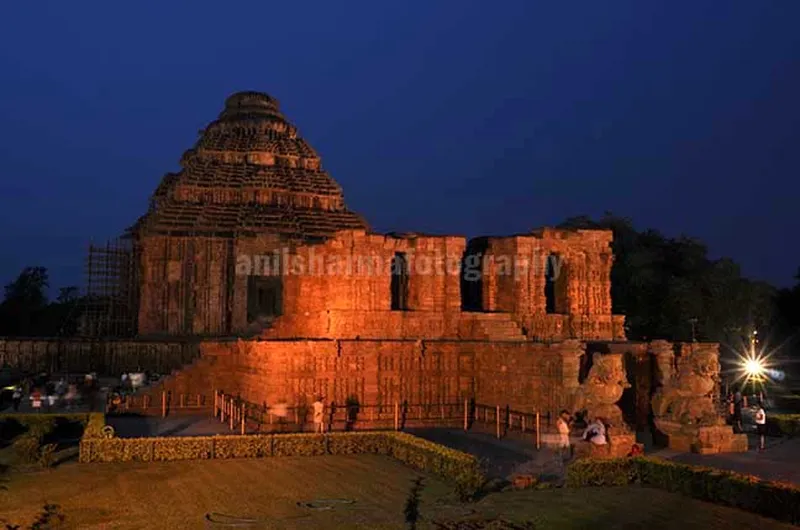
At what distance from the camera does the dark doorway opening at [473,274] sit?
27.4 metres

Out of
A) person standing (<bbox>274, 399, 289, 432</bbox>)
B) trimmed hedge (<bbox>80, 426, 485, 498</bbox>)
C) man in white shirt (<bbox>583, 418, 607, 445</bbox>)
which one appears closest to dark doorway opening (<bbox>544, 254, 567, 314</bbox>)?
person standing (<bbox>274, 399, 289, 432</bbox>)

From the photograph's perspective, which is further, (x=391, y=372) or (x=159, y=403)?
(x=159, y=403)

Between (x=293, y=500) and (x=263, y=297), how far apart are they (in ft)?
88.9

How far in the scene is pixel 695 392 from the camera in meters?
18.2

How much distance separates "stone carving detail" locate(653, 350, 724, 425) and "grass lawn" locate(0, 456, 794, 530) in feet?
16.5

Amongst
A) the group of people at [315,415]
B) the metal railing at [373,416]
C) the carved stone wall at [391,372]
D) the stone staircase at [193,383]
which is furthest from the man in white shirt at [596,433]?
the stone staircase at [193,383]

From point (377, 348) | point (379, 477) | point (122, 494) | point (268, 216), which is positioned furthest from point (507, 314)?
point (268, 216)

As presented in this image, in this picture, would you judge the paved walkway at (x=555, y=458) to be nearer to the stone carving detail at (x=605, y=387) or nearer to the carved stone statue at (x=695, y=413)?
the carved stone statue at (x=695, y=413)

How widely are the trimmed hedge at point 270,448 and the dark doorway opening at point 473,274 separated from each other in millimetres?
11019

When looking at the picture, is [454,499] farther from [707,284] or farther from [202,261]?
[707,284]

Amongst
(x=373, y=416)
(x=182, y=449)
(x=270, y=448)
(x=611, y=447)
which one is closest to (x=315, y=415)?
(x=373, y=416)

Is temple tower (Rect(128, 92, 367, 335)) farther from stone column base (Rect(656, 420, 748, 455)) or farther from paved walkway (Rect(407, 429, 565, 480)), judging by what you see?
stone column base (Rect(656, 420, 748, 455))

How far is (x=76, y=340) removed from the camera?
34.6 metres

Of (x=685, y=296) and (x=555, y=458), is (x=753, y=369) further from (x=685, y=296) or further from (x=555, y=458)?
(x=555, y=458)
